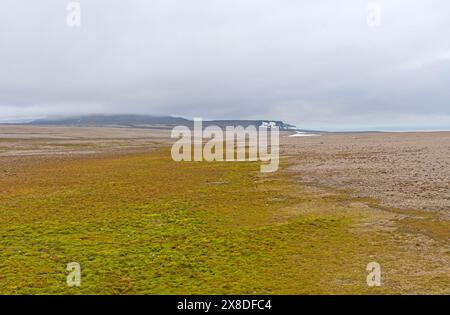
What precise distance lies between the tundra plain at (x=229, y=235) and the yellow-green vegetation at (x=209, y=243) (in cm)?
5

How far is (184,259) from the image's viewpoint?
1232 cm

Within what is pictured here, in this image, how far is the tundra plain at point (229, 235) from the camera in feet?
34.4

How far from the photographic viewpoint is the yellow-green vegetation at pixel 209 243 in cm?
1041

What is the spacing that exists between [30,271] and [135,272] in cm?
310

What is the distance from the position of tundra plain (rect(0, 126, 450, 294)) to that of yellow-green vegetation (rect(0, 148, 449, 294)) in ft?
0.17

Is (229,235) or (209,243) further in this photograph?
(229,235)

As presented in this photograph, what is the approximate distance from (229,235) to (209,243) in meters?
1.25

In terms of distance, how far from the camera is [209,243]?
1405 centimetres

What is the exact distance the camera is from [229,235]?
15062mm

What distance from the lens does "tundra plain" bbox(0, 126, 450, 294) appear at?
10500mm

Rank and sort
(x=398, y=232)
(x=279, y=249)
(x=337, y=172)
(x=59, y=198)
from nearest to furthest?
(x=279, y=249)
(x=398, y=232)
(x=59, y=198)
(x=337, y=172)

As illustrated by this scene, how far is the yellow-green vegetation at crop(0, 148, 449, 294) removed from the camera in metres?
10.4
